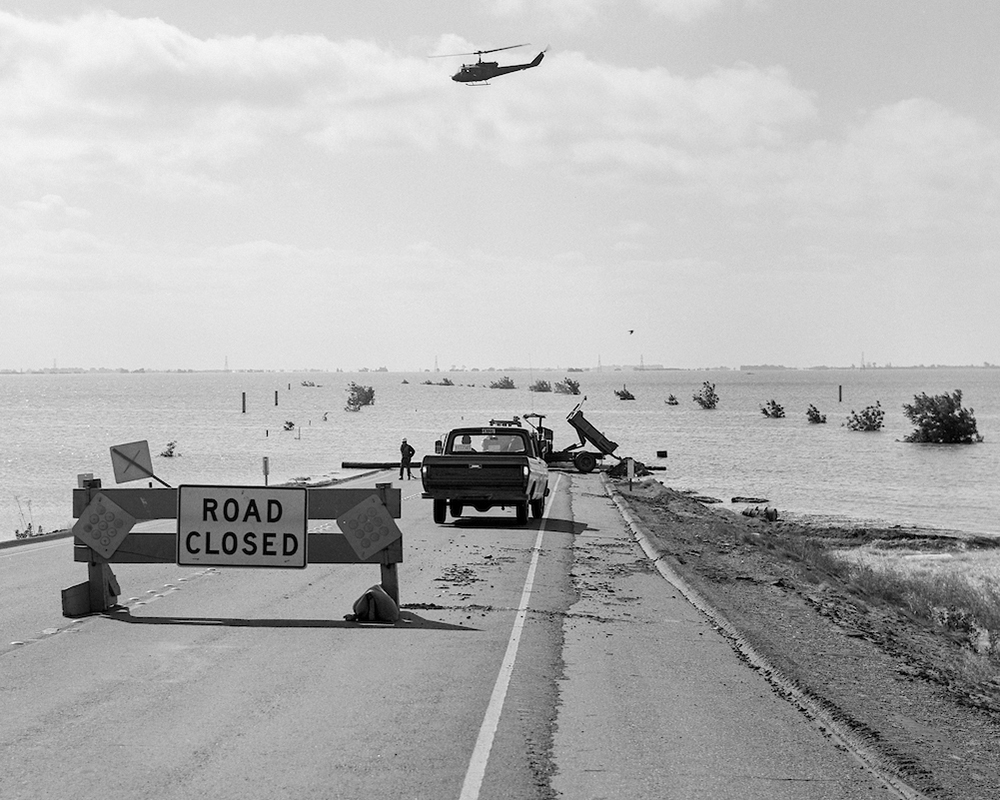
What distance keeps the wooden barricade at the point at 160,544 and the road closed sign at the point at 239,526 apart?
0.54 ft

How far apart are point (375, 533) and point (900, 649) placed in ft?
17.6

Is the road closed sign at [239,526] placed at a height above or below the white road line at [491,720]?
above

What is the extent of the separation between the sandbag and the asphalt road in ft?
0.57

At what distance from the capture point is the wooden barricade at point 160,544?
1126 centimetres

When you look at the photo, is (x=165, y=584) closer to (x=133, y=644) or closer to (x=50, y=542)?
(x=133, y=644)

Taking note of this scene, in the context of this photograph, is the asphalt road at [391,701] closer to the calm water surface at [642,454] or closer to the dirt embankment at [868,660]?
the dirt embankment at [868,660]

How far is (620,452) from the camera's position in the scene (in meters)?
69.8

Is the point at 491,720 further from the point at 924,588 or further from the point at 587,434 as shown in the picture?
the point at 587,434

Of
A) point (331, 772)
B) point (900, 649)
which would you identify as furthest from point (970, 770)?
point (900, 649)

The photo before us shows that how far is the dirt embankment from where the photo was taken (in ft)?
23.9

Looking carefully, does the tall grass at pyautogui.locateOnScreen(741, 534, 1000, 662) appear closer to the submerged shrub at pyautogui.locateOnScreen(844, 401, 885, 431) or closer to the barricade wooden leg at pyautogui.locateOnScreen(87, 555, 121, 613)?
the barricade wooden leg at pyautogui.locateOnScreen(87, 555, 121, 613)

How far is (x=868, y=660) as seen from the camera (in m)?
10.5

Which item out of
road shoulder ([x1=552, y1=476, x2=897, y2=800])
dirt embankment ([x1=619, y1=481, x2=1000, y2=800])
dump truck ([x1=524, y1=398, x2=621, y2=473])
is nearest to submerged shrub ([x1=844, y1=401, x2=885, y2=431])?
dump truck ([x1=524, y1=398, x2=621, y2=473])

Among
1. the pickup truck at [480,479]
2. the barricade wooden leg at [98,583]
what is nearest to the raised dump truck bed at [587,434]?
the pickup truck at [480,479]
